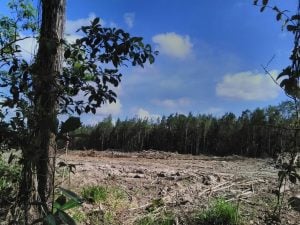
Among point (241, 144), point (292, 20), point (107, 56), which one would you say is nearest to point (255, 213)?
point (107, 56)

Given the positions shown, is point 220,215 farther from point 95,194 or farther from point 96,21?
point 96,21

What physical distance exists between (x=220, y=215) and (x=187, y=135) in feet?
36.1

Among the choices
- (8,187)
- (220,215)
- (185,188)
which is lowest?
(220,215)

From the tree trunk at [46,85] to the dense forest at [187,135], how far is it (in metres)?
9.38

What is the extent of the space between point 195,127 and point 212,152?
109 centimetres

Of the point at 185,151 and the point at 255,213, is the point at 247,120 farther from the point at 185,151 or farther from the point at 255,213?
the point at 255,213

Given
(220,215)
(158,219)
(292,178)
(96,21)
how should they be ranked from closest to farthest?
(292,178) → (96,21) → (220,215) → (158,219)

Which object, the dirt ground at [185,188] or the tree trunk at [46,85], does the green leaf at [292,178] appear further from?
the dirt ground at [185,188]

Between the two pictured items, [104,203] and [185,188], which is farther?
[185,188]

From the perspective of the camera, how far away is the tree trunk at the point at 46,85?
2430mm

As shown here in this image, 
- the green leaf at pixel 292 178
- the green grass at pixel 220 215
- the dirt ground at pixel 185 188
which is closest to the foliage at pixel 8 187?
the dirt ground at pixel 185 188

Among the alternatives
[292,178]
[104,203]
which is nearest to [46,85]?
[292,178]

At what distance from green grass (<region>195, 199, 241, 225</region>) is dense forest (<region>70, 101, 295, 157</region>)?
8.43m

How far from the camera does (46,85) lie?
3.07 meters
